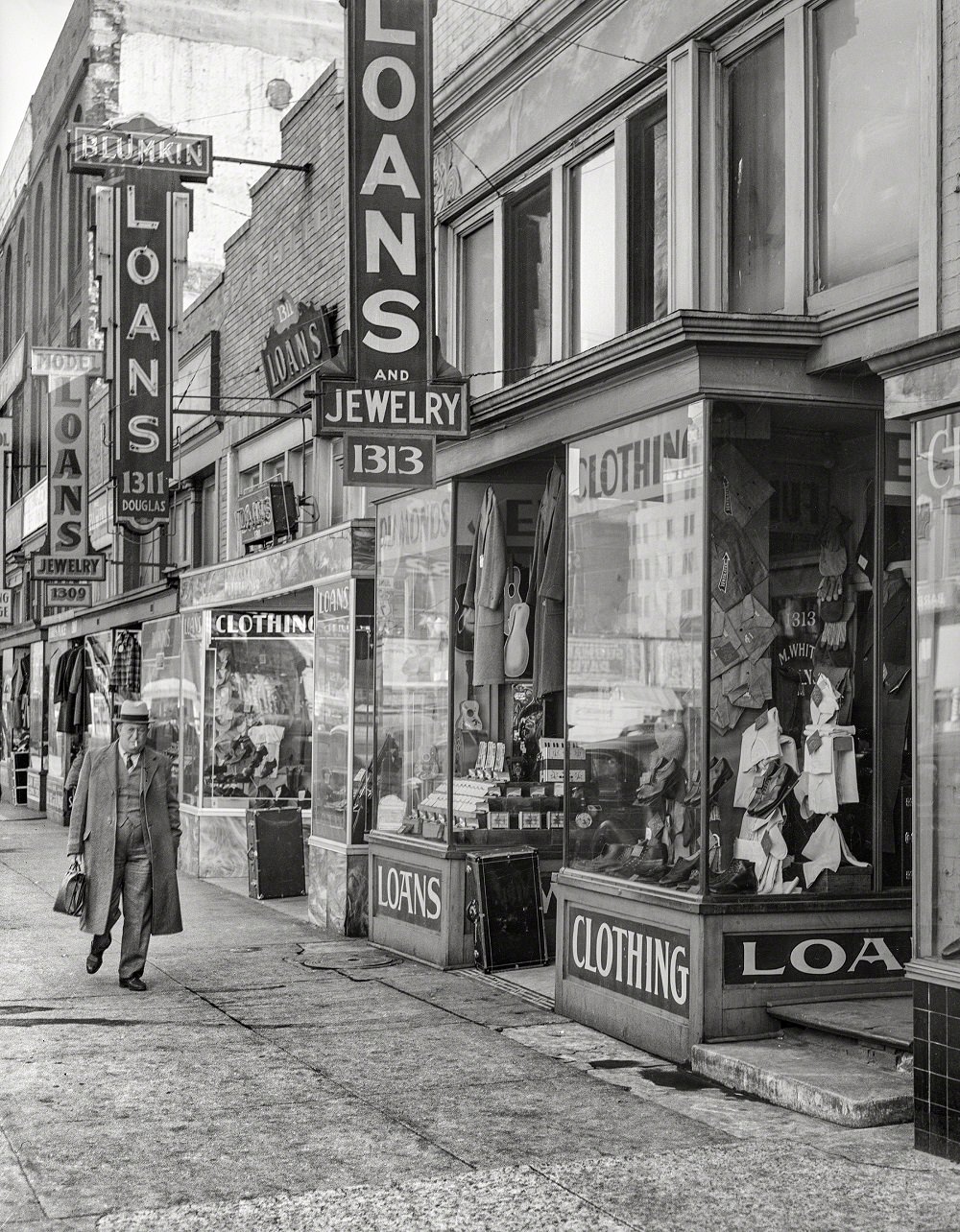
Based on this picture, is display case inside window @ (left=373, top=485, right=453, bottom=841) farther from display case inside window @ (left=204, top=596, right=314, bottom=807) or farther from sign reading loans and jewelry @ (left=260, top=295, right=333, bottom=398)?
display case inside window @ (left=204, top=596, right=314, bottom=807)

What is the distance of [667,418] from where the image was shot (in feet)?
30.0

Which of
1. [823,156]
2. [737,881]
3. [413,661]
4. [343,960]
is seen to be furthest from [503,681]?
[823,156]

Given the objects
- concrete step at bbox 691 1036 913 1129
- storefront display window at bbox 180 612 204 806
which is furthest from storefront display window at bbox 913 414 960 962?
storefront display window at bbox 180 612 204 806

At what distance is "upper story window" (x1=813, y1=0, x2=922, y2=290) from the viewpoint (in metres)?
8.23

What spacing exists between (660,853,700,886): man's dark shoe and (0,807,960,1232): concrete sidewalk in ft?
3.22

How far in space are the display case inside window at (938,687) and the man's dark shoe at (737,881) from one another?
5.89 ft

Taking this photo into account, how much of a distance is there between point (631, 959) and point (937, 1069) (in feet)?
8.97

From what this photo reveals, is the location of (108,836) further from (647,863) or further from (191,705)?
(191,705)

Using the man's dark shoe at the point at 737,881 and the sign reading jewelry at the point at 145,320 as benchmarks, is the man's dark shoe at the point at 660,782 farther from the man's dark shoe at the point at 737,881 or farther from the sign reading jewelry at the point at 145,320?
the sign reading jewelry at the point at 145,320

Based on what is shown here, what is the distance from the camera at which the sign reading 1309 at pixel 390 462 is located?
10.9 metres

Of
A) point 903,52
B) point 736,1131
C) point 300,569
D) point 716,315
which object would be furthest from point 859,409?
point 300,569

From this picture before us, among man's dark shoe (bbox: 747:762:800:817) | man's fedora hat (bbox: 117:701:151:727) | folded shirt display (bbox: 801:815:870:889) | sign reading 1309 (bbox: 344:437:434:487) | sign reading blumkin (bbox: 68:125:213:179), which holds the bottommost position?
folded shirt display (bbox: 801:815:870:889)

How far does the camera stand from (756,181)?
9.30 m

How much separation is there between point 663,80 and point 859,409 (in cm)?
276
